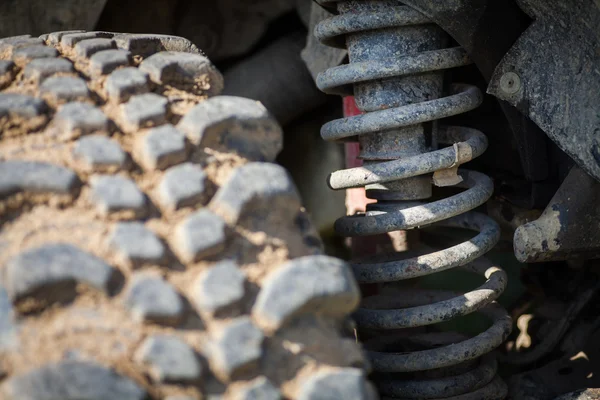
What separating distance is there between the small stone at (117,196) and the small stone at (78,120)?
8cm

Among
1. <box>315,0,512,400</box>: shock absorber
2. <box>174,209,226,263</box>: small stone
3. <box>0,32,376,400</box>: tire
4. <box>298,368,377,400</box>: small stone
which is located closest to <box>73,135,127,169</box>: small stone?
<box>0,32,376,400</box>: tire

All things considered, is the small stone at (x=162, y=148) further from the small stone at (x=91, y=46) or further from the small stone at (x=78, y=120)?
the small stone at (x=91, y=46)

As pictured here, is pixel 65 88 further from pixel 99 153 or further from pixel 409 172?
pixel 409 172

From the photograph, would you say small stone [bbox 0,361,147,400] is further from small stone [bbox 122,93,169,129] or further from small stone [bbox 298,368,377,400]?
small stone [bbox 122,93,169,129]

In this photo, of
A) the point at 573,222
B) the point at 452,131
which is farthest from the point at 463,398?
the point at 452,131

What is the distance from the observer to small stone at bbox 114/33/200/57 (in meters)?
0.93

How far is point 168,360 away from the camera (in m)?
0.63

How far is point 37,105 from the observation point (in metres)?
0.78

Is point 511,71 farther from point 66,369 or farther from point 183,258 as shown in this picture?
point 66,369

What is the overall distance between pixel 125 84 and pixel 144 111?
0.05m

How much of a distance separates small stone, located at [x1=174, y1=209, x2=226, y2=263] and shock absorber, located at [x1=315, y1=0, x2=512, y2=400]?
0.43 m

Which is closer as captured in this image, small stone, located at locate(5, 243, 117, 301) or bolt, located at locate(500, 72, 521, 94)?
small stone, located at locate(5, 243, 117, 301)

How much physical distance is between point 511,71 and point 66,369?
2.61 feet

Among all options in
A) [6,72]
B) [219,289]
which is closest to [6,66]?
[6,72]
